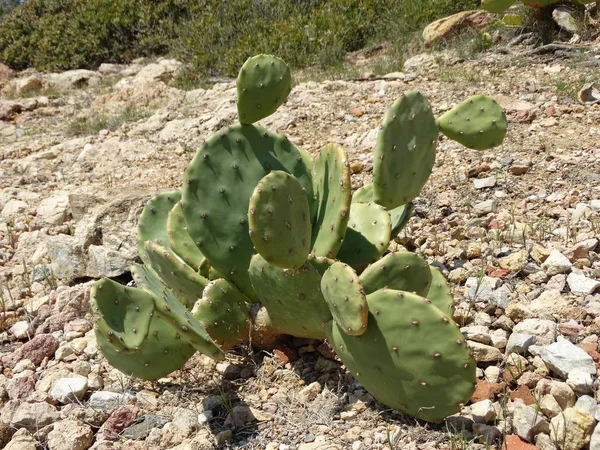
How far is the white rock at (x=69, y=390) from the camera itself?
2.43 meters

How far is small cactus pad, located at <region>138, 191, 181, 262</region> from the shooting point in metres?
2.87

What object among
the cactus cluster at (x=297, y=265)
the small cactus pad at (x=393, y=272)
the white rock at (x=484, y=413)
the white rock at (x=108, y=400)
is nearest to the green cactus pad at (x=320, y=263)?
the cactus cluster at (x=297, y=265)

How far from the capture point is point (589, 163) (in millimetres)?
3693

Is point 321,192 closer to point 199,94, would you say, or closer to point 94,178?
point 94,178

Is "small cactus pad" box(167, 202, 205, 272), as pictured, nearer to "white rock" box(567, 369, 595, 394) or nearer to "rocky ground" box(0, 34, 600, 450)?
"rocky ground" box(0, 34, 600, 450)

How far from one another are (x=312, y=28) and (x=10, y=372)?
729cm

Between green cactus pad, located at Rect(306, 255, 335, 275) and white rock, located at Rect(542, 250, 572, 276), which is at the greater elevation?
green cactus pad, located at Rect(306, 255, 335, 275)

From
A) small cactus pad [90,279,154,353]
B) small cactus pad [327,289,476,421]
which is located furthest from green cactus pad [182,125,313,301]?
small cactus pad [327,289,476,421]

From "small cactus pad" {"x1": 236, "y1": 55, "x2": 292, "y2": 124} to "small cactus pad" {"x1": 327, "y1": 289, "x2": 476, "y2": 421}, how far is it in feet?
3.14

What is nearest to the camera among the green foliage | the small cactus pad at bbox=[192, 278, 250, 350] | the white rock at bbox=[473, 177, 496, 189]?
the small cactus pad at bbox=[192, 278, 250, 350]

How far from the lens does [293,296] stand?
219 cm

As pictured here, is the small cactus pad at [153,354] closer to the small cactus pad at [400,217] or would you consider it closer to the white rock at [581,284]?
the small cactus pad at [400,217]

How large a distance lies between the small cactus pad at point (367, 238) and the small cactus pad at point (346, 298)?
1.60ft

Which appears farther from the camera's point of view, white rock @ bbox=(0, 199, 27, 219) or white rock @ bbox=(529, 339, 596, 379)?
white rock @ bbox=(0, 199, 27, 219)
